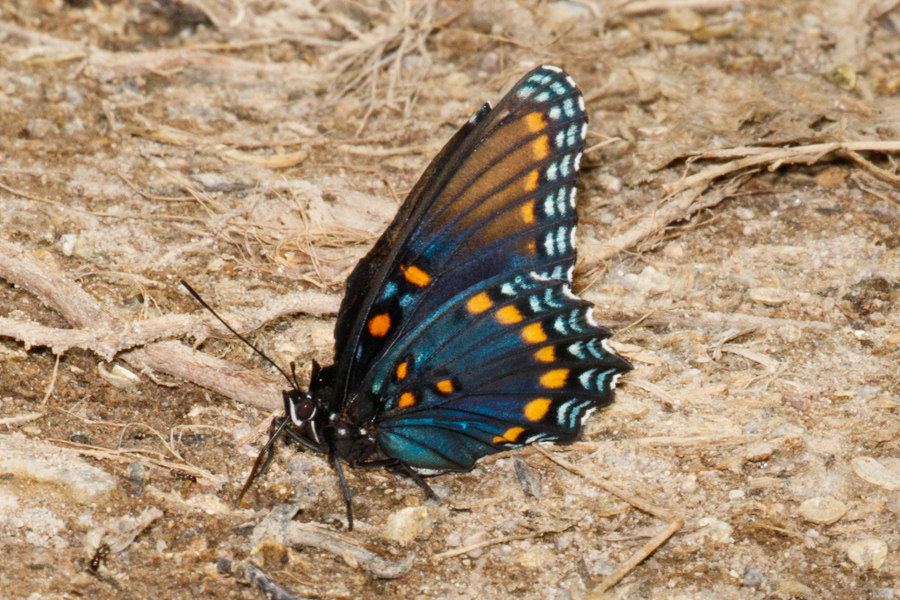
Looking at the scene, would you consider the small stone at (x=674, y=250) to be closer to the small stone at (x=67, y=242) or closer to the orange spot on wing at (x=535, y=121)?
the orange spot on wing at (x=535, y=121)

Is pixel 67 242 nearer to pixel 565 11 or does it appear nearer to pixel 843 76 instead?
pixel 565 11

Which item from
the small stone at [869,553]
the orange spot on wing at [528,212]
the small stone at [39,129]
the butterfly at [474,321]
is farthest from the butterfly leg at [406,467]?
the small stone at [39,129]

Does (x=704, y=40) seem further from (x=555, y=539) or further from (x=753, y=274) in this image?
(x=555, y=539)

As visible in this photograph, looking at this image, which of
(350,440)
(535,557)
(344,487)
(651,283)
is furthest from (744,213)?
(344,487)

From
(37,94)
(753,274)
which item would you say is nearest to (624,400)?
(753,274)

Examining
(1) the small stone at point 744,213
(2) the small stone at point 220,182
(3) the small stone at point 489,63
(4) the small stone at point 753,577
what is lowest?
(4) the small stone at point 753,577
